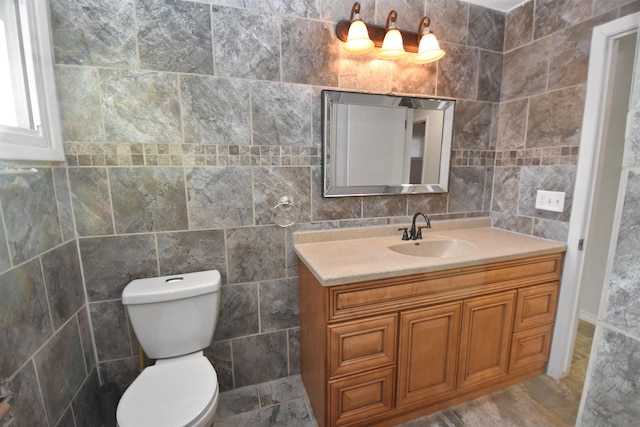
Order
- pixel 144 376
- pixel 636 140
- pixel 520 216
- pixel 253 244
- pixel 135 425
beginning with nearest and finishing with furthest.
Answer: pixel 636 140
pixel 135 425
pixel 144 376
pixel 253 244
pixel 520 216

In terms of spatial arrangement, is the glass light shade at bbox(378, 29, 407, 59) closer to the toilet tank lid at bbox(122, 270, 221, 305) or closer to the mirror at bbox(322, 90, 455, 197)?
the mirror at bbox(322, 90, 455, 197)

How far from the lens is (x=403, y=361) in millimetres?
1367

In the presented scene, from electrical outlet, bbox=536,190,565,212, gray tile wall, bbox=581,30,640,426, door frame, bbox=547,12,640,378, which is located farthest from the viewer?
electrical outlet, bbox=536,190,565,212

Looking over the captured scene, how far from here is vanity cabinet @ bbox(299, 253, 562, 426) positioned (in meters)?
1.27

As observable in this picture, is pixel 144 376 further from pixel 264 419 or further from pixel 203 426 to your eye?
pixel 264 419

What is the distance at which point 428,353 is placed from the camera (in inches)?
55.9

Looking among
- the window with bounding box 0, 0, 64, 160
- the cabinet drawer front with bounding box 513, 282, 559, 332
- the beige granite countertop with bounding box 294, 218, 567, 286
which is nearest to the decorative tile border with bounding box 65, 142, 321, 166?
the window with bounding box 0, 0, 64, 160

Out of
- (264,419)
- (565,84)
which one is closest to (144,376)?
(264,419)

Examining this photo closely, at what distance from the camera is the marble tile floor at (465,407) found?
1.50 metres

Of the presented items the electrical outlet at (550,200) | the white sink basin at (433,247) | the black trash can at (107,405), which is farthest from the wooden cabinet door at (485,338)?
the black trash can at (107,405)

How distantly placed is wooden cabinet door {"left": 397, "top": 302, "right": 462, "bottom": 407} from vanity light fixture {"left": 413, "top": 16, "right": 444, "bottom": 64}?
4.49 feet

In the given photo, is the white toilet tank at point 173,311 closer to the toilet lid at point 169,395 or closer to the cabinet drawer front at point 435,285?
the toilet lid at point 169,395

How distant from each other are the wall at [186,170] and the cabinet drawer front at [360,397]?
534mm

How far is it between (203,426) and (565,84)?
2501mm
